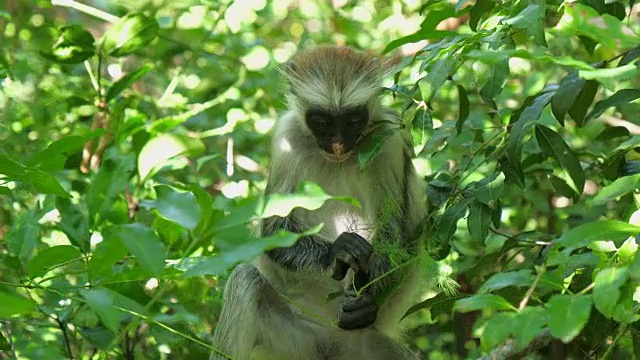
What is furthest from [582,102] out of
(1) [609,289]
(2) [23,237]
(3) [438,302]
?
(2) [23,237]

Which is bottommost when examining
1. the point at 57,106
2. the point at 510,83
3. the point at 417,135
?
the point at 510,83

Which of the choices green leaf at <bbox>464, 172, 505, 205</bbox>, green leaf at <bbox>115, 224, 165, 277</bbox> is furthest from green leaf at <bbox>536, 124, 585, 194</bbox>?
green leaf at <bbox>115, 224, 165, 277</bbox>

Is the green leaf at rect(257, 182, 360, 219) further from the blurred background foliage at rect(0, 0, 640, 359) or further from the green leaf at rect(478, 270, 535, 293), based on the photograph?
the green leaf at rect(478, 270, 535, 293)

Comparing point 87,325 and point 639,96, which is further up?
point 639,96

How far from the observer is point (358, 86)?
18.0 ft

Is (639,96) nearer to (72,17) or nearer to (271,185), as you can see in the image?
(271,185)

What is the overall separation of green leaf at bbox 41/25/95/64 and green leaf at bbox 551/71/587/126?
11.5 feet

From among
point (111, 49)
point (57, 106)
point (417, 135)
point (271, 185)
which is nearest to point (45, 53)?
point (111, 49)

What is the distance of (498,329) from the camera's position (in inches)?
94.4

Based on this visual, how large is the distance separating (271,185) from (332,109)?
0.63 metres

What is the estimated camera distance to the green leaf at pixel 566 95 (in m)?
3.54

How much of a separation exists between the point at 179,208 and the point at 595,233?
1109 mm

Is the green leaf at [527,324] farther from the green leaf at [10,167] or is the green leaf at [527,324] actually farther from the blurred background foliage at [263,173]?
the green leaf at [10,167]

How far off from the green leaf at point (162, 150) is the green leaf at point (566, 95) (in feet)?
5.36
